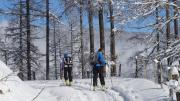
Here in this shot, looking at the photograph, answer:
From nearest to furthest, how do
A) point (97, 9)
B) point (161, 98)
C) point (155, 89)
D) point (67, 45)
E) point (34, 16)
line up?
point (161, 98)
point (155, 89)
point (97, 9)
point (34, 16)
point (67, 45)

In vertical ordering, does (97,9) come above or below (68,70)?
above

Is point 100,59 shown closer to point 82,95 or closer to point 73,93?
point 82,95

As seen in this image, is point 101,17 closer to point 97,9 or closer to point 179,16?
point 97,9

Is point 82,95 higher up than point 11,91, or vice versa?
point 11,91

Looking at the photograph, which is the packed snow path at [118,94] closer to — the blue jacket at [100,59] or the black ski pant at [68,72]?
the blue jacket at [100,59]

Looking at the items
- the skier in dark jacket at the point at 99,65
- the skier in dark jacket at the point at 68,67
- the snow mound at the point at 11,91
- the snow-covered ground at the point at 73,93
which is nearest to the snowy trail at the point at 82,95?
the snow-covered ground at the point at 73,93

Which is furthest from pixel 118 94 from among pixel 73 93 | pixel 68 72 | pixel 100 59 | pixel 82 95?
pixel 68 72

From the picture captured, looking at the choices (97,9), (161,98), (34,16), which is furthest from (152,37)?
(34,16)

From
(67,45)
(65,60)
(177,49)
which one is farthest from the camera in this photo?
(67,45)

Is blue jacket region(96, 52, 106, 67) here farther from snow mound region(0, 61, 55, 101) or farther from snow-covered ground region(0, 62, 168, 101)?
snow mound region(0, 61, 55, 101)

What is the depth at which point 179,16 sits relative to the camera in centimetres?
1271

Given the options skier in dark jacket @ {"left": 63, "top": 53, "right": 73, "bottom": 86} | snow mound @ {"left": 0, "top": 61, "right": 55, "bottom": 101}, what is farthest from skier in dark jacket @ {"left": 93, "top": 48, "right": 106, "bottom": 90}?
snow mound @ {"left": 0, "top": 61, "right": 55, "bottom": 101}

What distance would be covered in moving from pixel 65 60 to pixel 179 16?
1153 cm

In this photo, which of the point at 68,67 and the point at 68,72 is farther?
the point at 68,72
